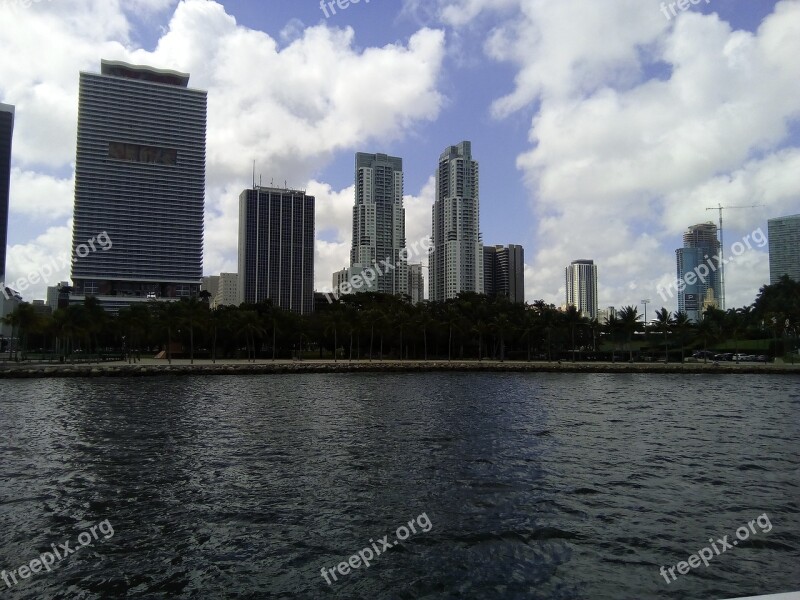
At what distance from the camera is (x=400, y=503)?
18.6 m

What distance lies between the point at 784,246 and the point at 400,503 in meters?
213

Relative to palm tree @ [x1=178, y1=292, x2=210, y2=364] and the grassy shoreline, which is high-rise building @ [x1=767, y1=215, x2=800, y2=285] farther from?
palm tree @ [x1=178, y1=292, x2=210, y2=364]

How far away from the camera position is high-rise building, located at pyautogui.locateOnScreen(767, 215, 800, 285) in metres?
185

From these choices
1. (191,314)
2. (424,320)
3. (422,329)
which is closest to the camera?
(191,314)

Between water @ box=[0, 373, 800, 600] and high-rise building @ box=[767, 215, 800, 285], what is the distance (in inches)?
7049

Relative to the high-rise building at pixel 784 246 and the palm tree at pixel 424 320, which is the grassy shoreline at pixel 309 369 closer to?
the palm tree at pixel 424 320

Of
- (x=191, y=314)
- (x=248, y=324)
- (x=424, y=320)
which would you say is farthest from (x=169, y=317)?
(x=424, y=320)

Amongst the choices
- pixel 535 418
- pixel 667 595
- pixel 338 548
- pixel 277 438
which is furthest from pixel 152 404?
pixel 667 595

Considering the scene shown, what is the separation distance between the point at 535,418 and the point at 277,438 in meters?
17.8

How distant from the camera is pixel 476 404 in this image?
48031mm

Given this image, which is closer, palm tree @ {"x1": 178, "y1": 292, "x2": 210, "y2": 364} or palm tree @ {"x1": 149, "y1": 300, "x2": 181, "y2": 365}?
palm tree @ {"x1": 178, "y1": 292, "x2": 210, "y2": 364}

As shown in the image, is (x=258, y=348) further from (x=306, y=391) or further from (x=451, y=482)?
(x=451, y=482)

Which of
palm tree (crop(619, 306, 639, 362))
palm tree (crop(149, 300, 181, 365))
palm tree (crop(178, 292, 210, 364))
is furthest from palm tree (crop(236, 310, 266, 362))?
palm tree (crop(619, 306, 639, 362))

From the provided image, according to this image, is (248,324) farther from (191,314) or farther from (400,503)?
(400,503)
